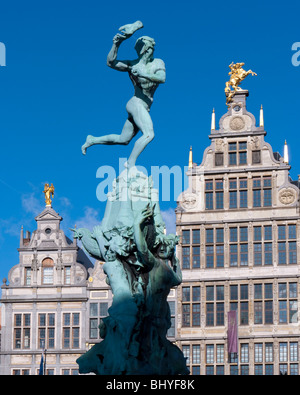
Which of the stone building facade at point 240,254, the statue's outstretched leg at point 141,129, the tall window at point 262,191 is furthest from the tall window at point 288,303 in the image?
the statue's outstretched leg at point 141,129

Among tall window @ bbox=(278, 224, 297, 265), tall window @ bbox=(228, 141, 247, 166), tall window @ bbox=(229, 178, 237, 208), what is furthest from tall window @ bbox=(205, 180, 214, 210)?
tall window @ bbox=(278, 224, 297, 265)

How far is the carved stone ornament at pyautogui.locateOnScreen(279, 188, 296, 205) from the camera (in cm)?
5012

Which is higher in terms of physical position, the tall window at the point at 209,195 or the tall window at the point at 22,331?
the tall window at the point at 209,195

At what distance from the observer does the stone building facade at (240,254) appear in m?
49.1

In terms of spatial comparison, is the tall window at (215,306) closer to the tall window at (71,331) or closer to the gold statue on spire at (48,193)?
the tall window at (71,331)

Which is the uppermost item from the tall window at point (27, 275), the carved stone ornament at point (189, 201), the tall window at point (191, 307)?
the carved stone ornament at point (189, 201)

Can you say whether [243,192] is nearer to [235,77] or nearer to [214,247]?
[214,247]

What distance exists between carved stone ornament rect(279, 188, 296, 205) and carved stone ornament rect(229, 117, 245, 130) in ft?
12.8

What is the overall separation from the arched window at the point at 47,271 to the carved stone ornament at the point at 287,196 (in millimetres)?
11820

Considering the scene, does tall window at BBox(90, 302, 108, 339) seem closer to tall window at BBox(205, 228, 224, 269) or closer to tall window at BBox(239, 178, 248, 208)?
tall window at BBox(205, 228, 224, 269)

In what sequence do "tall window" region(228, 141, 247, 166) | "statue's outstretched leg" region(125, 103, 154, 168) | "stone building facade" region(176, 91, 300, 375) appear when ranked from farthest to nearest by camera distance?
"tall window" region(228, 141, 247, 166) → "stone building facade" region(176, 91, 300, 375) → "statue's outstretched leg" region(125, 103, 154, 168)

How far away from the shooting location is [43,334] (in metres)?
51.1

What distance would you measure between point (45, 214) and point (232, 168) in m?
9.61
